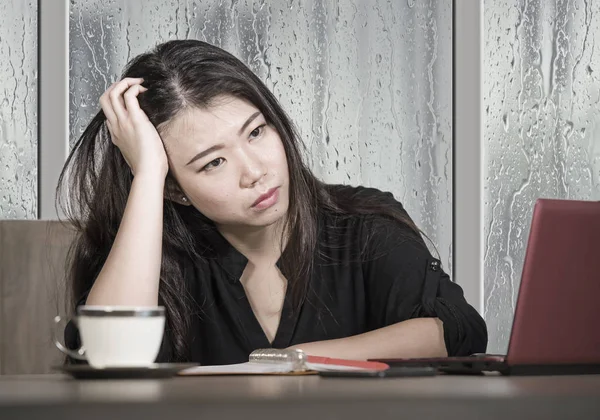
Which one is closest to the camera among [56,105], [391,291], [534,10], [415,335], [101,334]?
[101,334]

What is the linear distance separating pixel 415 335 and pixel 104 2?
1.87 meters

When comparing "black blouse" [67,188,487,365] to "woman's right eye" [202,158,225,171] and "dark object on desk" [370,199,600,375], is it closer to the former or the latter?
"woman's right eye" [202,158,225,171]

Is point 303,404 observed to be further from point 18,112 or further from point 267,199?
point 18,112

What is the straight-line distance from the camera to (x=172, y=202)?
1821mm

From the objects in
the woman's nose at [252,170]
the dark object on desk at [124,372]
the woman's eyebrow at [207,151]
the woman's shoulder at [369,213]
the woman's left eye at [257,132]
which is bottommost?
the dark object on desk at [124,372]

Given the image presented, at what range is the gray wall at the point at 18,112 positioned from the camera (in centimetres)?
277

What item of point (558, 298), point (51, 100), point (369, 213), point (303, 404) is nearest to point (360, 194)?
point (369, 213)

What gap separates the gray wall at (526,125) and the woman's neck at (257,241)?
153 centimetres

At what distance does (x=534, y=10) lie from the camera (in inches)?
125

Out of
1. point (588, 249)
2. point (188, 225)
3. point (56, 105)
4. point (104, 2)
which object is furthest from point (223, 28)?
point (588, 249)

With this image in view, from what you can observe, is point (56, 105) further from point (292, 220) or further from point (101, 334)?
point (101, 334)

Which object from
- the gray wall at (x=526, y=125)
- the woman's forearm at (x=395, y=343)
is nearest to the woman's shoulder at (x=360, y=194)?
the woman's forearm at (x=395, y=343)

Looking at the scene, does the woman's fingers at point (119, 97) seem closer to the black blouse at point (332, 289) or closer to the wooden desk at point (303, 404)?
the black blouse at point (332, 289)

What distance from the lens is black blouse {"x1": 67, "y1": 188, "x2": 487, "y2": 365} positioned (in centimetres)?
168
